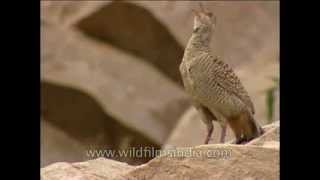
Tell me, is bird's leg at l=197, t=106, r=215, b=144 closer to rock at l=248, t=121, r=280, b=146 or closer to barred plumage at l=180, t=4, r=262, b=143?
barred plumage at l=180, t=4, r=262, b=143

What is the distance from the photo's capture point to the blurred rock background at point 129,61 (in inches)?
291

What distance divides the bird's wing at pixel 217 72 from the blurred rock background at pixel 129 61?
3.30 metres

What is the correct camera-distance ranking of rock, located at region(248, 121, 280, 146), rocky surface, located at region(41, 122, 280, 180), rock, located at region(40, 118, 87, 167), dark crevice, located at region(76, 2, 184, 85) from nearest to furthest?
rocky surface, located at region(41, 122, 280, 180)
rock, located at region(248, 121, 280, 146)
rock, located at region(40, 118, 87, 167)
dark crevice, located at region(76, 2, 184, 85)

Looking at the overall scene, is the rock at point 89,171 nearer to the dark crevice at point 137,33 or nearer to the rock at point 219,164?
the rock at point 219,164

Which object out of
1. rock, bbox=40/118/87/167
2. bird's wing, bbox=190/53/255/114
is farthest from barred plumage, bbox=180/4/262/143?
rock, bbox=40/118/87/167

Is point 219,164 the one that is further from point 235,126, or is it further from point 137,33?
point 137,33

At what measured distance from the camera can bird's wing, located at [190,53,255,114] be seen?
3.76m

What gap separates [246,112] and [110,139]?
3.19 metres

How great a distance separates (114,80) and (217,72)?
12.7 ft

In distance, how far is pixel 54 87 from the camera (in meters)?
7.46

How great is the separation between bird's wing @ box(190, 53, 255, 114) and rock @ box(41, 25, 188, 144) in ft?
11.6

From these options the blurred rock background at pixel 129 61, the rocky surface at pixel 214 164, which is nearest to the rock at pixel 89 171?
the rocky surface at pixel 214 164
